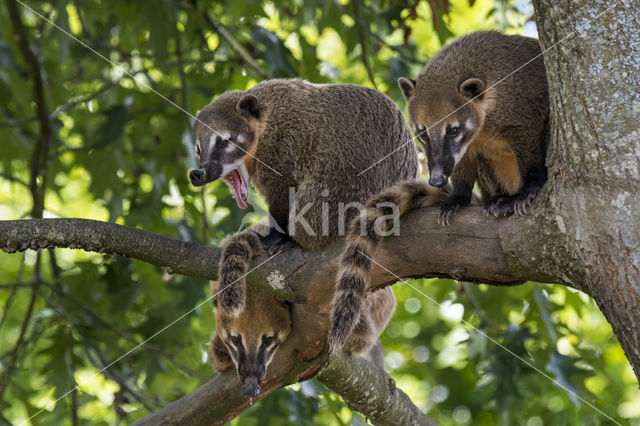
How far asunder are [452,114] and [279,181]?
1237mm

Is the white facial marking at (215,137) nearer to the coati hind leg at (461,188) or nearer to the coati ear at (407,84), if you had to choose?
the coati ear at (407,84)

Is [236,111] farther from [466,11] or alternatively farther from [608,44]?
[466,11]

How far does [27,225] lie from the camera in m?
3.84

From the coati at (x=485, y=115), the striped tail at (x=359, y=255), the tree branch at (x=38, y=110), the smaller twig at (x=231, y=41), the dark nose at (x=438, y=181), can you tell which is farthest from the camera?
the smaller twig at (x=231, y=41)

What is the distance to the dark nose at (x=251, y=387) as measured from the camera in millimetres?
4312

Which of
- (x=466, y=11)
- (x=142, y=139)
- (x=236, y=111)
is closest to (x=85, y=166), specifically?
(x=142, y=139)

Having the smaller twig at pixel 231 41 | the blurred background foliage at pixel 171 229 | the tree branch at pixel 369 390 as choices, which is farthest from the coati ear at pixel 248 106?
the tree branch at pixel 369 390

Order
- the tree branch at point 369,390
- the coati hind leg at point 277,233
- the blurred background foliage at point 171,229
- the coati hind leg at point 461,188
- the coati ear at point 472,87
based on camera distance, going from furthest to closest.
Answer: the blurred background foliage at point 171,229, the tree branch at point 369,390, the coati hind leg at point 277,233, the coati ear at point 472,87, the coati hind leg at point 461,188

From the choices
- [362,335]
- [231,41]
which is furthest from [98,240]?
[231,41]

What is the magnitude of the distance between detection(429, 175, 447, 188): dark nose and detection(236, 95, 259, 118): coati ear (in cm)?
161

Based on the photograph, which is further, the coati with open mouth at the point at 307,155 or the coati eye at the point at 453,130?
the coati with open mouth at the point at 307,155

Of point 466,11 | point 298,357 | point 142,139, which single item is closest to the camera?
point 298,357

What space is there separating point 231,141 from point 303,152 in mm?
566

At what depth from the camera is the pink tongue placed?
519cm
